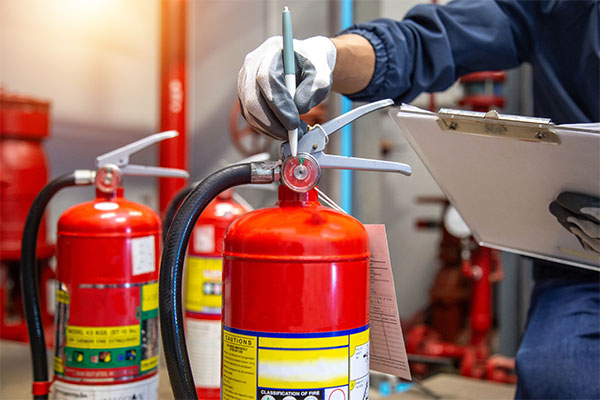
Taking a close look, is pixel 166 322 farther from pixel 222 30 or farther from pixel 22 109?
pixel 222 30

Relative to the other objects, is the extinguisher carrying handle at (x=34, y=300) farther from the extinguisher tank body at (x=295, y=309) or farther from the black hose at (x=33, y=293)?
the extinguisher tank body at (x=295, y=309)

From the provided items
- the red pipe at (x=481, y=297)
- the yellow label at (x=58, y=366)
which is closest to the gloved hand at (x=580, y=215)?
the yellow label at (x=58, y=366)

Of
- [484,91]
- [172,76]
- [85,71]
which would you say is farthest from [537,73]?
[85,71]

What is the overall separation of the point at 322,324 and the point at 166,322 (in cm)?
15

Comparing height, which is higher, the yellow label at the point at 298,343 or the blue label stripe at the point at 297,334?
the blue label stripe at the point at 297,334

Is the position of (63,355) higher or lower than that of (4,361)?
higher

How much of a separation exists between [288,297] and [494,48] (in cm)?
72

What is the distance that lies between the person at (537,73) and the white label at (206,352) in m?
0.44

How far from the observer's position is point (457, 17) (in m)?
1.03

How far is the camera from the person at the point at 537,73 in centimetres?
88

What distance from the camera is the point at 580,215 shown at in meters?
0.81

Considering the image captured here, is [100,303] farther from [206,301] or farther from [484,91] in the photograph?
[484,91]

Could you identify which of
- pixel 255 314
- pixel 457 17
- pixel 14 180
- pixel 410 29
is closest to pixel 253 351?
pixel 255 314

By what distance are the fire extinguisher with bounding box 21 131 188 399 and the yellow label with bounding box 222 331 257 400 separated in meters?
0.25
